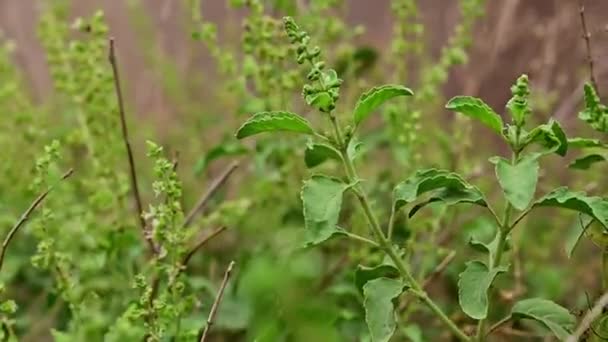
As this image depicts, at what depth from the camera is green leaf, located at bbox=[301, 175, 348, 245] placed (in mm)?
1018

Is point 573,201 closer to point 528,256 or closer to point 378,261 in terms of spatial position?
point 378,261

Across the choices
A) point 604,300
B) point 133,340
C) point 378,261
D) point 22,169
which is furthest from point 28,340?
point 604,300

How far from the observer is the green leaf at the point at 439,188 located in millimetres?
1062

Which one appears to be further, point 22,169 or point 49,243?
point 22,169

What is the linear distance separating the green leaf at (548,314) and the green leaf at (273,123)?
0.30 metres

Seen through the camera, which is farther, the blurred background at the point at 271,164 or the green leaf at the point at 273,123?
the blurred background at the point at 271,164

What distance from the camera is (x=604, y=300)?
3.48ft

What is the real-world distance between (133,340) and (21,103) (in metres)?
0.97

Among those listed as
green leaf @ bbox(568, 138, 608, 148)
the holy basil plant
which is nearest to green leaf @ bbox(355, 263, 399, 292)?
the holy basil plant

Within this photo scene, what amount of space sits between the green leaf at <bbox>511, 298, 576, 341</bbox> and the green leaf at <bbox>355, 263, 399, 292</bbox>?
14cm

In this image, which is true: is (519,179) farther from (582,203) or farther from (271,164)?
(271,164)

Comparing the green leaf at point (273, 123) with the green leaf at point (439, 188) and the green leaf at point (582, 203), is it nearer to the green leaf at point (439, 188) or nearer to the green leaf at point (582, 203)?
the green leaf at point (439, 188)

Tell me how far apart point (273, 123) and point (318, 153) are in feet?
0.32

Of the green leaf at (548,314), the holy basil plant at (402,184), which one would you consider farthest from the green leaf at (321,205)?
the green leaf at (548,314)
